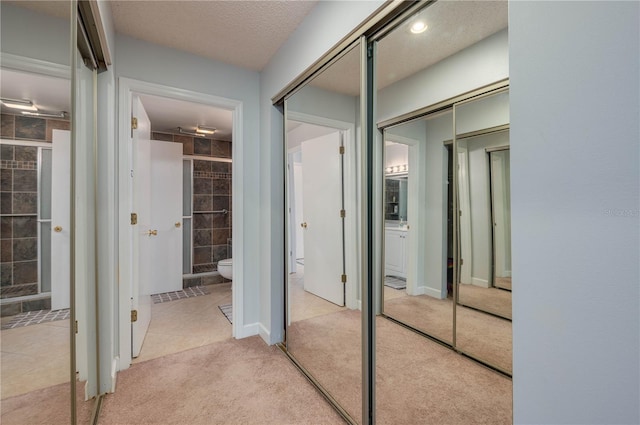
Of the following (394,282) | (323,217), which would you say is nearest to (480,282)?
(394,282)

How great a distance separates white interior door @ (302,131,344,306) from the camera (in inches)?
74.0

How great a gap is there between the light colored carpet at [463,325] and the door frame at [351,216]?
259 mm

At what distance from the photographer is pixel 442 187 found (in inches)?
49.4

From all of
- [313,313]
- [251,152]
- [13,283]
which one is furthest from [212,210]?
[13,283]

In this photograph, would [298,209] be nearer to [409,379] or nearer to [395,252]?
[395,252]

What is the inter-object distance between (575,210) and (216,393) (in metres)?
2.09

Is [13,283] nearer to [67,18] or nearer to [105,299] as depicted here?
[67,18]

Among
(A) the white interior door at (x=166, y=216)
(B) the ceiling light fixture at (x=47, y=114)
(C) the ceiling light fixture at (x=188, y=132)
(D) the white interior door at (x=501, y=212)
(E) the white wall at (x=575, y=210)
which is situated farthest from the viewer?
(C) the ceiling light fixture at (x=188, y=132)

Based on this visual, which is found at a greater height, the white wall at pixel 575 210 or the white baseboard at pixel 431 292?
the white wall at pixel 575 210

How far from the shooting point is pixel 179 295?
397cm

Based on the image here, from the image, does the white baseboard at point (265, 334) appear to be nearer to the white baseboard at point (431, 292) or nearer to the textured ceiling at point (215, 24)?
the white baseboard at point (431, 292)

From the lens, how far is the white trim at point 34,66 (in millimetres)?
732

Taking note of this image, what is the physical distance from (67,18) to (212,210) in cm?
389

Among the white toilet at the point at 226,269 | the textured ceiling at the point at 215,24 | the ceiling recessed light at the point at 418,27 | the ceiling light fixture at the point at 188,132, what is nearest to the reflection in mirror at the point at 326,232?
the ceiling recessed light at the point at 418,27
